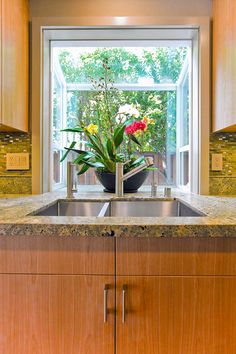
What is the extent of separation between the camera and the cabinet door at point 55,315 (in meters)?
0.85

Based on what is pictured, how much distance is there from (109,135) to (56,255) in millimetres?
1086

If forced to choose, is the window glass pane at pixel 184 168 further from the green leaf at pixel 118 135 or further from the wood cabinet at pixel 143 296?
the wood cabinet at pixel 143 296

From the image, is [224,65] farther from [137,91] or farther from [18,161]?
[18,161]

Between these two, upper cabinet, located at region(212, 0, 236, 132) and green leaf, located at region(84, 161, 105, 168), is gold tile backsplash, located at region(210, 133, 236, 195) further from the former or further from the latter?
green leaf, located at region(84, 161, 105, 168)

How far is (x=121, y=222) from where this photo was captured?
86 centimetres

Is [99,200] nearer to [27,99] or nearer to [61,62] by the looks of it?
[27,99]

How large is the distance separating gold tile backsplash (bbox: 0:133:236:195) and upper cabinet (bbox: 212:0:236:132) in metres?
0.10

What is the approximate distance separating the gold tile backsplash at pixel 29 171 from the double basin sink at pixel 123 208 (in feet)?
1.04

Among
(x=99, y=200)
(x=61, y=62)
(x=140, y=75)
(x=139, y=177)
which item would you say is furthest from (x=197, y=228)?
(x=61, y=62)

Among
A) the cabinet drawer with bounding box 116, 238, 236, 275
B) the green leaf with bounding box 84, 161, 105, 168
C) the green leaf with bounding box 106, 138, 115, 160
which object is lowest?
the cabinet drawer with bounding box 116, 238, 236, 275

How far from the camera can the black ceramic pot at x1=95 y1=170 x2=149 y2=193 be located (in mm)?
1659

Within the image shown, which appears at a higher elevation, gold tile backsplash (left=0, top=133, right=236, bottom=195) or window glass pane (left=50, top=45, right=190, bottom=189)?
window glass pane (left=50, top=45, right=190, bottom=189)

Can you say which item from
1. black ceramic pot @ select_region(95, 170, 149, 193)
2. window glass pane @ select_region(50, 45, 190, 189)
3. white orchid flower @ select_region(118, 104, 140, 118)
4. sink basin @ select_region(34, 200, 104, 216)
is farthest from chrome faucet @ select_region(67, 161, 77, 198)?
white orchid flower @ select_region(118, 104, 140, 118)

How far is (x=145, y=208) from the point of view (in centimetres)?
150
